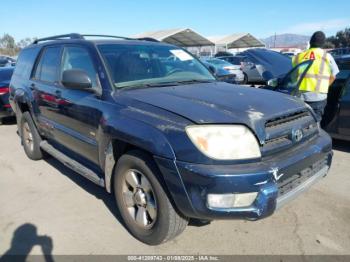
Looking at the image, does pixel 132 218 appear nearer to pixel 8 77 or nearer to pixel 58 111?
pixel 58 111

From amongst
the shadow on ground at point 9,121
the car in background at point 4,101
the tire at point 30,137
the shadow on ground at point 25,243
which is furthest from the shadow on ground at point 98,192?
the shadow on ground at point 9,121

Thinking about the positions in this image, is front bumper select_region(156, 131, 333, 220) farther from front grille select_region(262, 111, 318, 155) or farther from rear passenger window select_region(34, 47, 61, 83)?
rear passenger window select_region(34, 47, 61, 83)

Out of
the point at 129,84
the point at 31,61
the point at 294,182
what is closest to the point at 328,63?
the point at 294,182

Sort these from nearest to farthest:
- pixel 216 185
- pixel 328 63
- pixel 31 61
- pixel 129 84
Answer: pixel 216 185
pixel 129 84
pixel 328 63
pixel 31 61

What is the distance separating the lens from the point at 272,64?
17.6 feet

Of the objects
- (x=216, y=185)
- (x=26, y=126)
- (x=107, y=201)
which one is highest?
(x=216, y=185)

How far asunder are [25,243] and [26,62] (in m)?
3.32

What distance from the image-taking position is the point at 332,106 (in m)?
5.45

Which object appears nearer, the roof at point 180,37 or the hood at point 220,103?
the hood at point 220,103

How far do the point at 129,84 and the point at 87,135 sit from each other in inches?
28.7

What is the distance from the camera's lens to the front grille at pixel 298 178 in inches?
109

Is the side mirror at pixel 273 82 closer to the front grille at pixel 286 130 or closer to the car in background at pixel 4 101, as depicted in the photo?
the front grille at pixel 286 130

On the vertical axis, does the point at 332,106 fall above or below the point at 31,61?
below

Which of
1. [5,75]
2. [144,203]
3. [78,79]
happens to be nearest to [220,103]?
[144,203]
